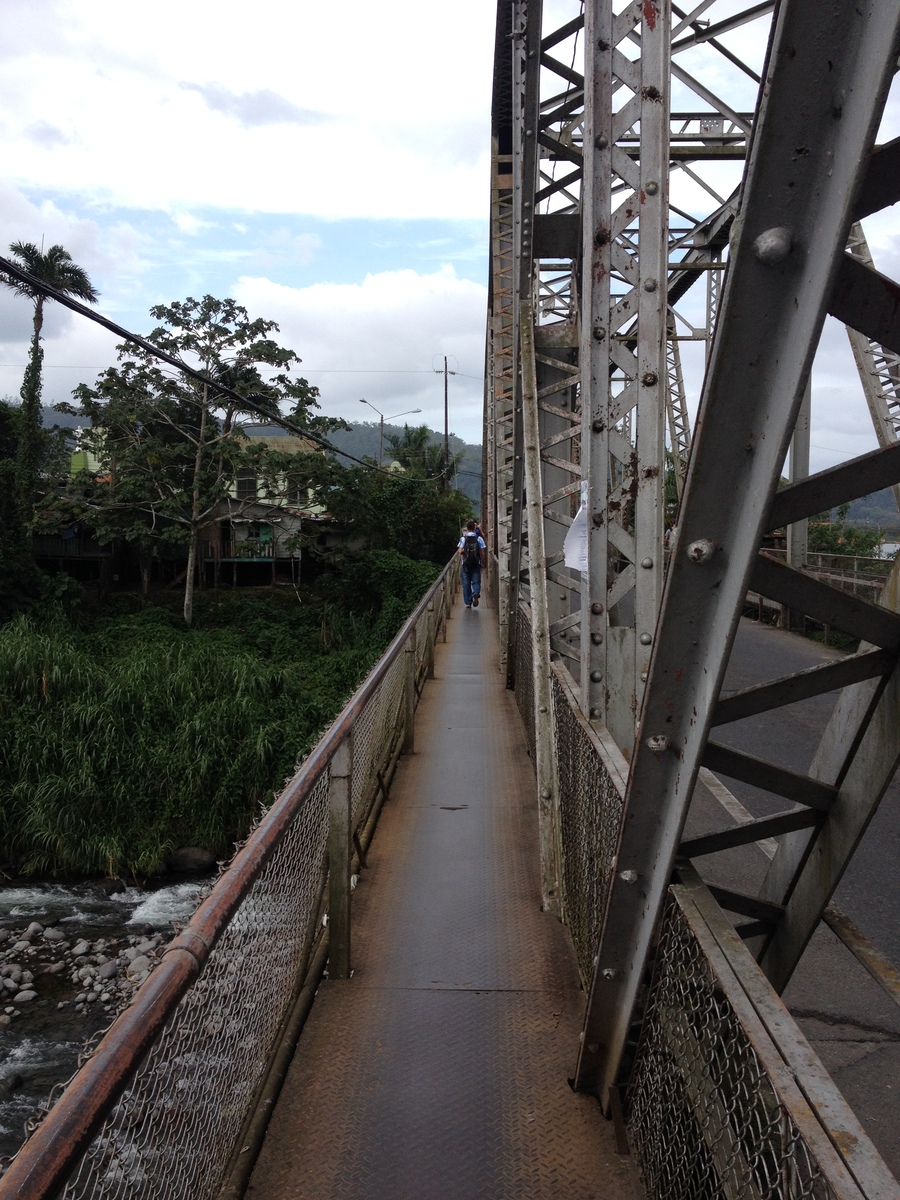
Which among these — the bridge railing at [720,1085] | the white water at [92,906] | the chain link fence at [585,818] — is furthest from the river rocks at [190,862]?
the bridge railing at [720,1085]

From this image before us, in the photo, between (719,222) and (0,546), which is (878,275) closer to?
(719,222)

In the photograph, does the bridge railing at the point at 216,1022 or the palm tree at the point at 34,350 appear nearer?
the bridge railing at the point at 216,1022

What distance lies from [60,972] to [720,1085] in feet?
35.9

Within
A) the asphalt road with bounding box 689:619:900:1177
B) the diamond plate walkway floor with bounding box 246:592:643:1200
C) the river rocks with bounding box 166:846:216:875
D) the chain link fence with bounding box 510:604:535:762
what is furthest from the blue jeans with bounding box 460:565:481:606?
the diamond plate walkway floor with bounding box 246:592:643:1200

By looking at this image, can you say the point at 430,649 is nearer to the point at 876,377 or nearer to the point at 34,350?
the point at 876,377

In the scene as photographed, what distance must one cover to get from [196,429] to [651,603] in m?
26.4

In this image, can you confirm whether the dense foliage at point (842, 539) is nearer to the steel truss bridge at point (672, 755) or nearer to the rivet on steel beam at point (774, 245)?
the steel truss bridge at point (672, 755)

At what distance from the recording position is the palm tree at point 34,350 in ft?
94.8

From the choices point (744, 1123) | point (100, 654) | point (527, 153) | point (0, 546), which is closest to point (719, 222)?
point (527, 153)

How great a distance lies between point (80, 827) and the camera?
47.4ft

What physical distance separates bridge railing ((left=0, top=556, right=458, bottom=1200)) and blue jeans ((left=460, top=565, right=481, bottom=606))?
16.0 metres

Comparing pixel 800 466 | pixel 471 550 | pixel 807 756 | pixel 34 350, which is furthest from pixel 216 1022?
pixel 34 350

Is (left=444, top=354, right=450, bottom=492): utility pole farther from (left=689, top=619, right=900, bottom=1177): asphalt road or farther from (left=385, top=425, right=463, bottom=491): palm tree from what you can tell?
(left=689, top=619, right=900, bottom=1177): asphalt road

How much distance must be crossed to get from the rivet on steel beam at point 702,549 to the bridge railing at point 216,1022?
128 centimetres
